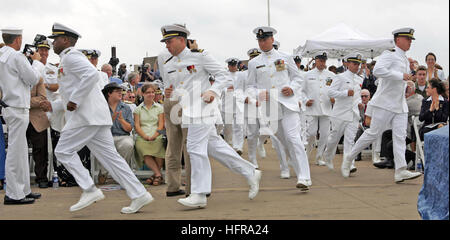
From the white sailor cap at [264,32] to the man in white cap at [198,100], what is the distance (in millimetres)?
1500

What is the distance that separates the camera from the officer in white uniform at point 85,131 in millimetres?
5797

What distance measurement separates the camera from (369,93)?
11672 mm

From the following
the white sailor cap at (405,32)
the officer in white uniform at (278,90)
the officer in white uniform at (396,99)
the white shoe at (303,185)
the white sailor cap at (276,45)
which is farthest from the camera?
the white sailor cap at (276,45)

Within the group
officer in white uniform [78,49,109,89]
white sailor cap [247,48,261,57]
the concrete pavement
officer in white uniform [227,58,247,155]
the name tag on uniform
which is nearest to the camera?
the concrete pavement

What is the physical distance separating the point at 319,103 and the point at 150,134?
3420mm

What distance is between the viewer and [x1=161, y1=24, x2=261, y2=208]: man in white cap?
614cm

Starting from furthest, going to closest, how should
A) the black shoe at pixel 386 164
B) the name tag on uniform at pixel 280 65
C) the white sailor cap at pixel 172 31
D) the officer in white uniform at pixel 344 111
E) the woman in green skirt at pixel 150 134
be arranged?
the black shoe at pixel 386 164
the officer in white uniform at pixel 344 111
the woman in green skirt at pixel 150 134
the name tag on uniform at pixel 280 65
the white sailor cap at pixel 172 31

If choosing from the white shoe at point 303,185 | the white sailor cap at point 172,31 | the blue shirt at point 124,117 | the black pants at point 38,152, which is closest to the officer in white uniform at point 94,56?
the blue shirt at point 124,117

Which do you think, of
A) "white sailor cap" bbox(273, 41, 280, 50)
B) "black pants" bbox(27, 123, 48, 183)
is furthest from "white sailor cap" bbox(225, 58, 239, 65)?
"black pants" bbox(27, 123, 48, 183)

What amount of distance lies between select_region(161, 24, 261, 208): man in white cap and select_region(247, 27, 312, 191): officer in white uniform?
105cm

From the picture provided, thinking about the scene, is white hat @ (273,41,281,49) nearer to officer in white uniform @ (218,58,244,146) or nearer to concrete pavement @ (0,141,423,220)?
officer in white uniform @ (218,58,244,146)

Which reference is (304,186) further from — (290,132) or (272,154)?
(272,154)

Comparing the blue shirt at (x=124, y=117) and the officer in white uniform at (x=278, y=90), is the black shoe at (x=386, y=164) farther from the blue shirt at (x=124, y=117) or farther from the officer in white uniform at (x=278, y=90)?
the blue shirt at (x=124, y=117)

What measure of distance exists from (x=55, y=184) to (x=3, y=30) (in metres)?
2.31
